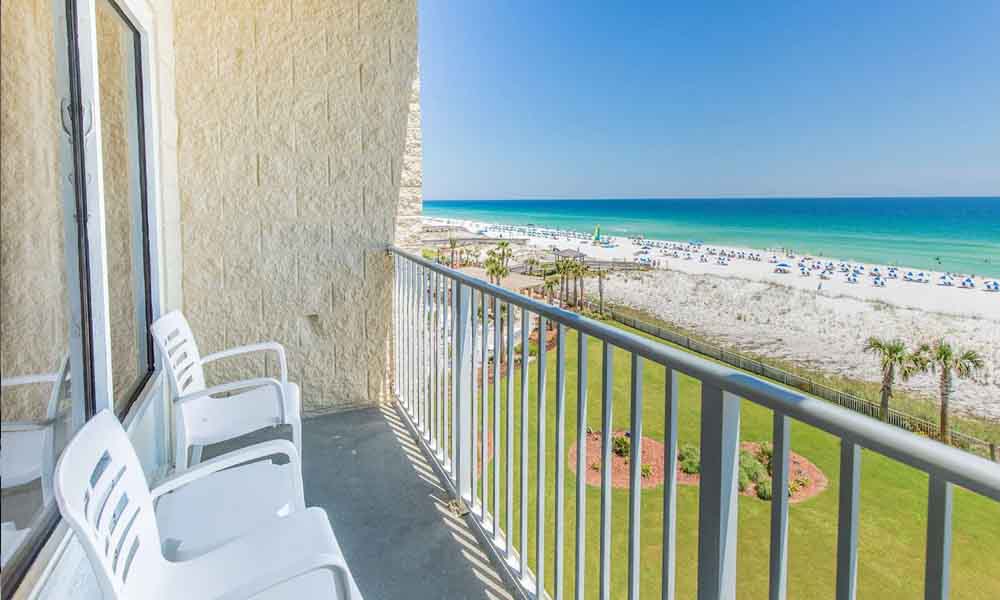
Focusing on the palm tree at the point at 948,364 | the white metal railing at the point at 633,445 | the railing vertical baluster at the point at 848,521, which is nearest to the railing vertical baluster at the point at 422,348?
the white metal railing at the point at 633,445

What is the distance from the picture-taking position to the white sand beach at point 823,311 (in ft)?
65.8

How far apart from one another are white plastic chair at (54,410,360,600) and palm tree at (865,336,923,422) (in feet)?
54.5

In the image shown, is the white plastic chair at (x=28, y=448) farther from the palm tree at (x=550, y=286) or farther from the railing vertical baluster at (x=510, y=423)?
the palm tree at (x=550, y=286)

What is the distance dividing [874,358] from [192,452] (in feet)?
74.2

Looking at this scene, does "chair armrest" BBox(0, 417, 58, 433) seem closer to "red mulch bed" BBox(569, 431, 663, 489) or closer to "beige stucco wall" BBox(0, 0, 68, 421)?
"beige stucco wall" BBox(0, 0, 68, 421)

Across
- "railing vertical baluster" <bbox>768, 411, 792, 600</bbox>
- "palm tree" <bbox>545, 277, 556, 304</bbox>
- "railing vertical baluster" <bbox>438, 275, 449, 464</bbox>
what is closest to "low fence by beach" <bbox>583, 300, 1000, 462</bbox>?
"palm tree" <bbox>545, 277, 556, 304</bbox>

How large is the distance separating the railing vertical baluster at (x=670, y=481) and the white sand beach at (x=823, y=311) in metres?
20.5

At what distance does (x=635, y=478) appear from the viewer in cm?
135

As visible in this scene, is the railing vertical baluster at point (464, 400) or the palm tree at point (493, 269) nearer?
the railing vertical baluster at point (464, 400)

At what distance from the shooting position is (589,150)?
130 ft

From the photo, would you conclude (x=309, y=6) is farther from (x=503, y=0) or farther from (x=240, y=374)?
(x=503, y=0)

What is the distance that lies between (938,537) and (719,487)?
1.23ft

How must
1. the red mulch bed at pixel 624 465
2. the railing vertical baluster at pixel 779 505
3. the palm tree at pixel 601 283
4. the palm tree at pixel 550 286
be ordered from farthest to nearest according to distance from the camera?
1. the palm tree at pixel 601 283
2. the palm tree at pixel 550 286
3. the red mulch bed at pixel 624 465
4. the railing vertical baluster at pixel 779 505

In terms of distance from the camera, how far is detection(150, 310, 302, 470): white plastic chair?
2.21m
